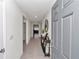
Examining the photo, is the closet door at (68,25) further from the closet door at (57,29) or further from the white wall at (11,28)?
the white wall at (11,28)

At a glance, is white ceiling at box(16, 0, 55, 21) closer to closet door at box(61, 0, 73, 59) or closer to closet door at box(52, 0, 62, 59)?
closet door at box(52, 0, 62, 59)

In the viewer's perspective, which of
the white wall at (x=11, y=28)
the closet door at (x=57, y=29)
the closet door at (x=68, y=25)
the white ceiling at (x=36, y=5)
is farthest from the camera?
the white ceiling at (x=36, y=5)

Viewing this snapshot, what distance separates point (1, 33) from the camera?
76.5 inches

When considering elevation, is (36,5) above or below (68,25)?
above

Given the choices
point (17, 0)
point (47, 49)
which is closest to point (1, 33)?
point (17, 0)

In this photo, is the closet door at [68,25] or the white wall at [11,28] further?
the white wall at [11,28]

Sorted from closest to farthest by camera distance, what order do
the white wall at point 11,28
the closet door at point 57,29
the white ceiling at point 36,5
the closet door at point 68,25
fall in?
1. the closet door at point 68,25
2. the closet door at point 57,29
3. the white wall at point 11,28
4. the white ceiling at point 36,5

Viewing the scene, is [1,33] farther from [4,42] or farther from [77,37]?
[77,37]

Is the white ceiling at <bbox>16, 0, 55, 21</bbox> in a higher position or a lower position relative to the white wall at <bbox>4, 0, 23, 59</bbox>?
higher

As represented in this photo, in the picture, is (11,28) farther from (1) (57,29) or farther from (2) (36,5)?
(2) (36,5)

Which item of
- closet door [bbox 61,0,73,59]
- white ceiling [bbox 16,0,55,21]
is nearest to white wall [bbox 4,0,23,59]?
white ceiling [bbox 16,0,55,21]

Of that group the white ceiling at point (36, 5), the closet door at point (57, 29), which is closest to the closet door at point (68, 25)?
the closet door at point (57, 29)

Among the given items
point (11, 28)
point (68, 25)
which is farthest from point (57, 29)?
point (11, 28)

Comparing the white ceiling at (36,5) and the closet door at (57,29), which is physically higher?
the white ceiling at (36,5)
